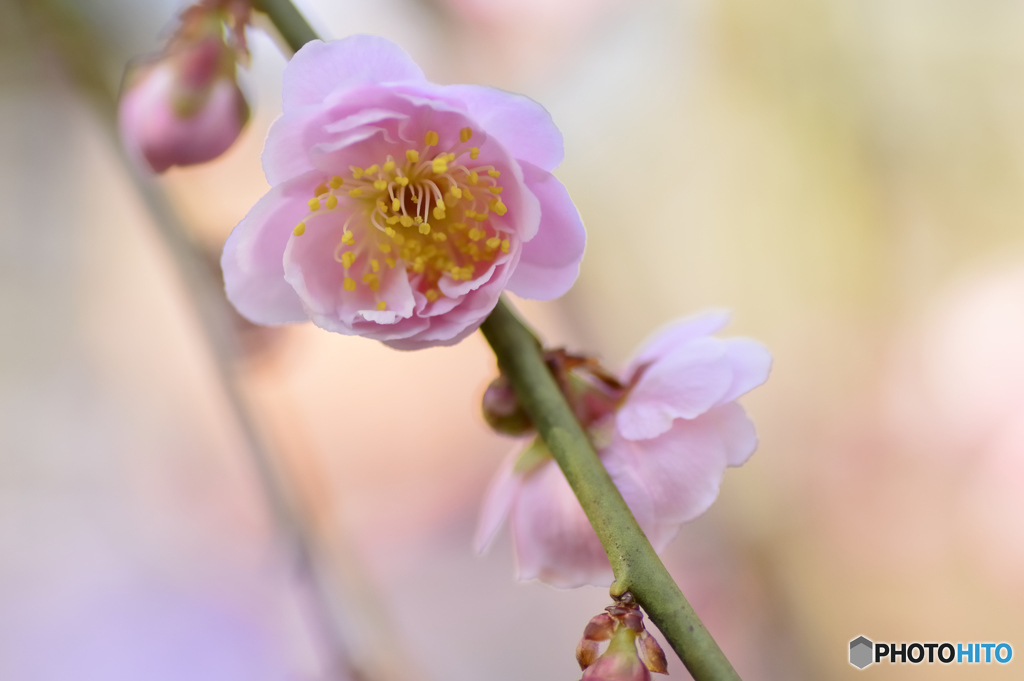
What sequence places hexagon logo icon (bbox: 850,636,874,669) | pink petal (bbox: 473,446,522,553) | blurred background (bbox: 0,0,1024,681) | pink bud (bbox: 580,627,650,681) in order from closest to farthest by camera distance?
pink bud (bbox: 580,627,650,681), pink petal (bbox: 473,446,522,553), hexagon logo icon (bbox: 850,636,874,669), blurred background (bbox: 0,0,1024,681)

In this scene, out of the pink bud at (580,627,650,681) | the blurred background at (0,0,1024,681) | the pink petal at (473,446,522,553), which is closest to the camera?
the pink bud at (580,627,650,681)

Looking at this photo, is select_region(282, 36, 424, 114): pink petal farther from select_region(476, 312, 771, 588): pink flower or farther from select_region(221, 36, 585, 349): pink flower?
select_region(476, 312, 771, 588): pink flower

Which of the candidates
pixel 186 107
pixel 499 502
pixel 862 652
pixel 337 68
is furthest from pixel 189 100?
pixel 862 652

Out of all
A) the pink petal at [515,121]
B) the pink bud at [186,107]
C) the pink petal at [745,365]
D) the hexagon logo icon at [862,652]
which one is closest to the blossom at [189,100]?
the pink bud at [186,107]

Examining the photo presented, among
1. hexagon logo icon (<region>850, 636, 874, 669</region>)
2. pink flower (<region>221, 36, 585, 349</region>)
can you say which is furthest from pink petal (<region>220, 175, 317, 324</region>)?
hexagon logo icon (<region>850, 636, 874, 669</region>)

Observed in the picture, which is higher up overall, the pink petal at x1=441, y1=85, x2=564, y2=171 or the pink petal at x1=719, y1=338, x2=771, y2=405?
the pink petal at x1=441, y1=85, x2=564, y2=171

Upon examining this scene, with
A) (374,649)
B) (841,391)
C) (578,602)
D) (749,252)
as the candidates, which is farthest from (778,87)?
(374,649)
